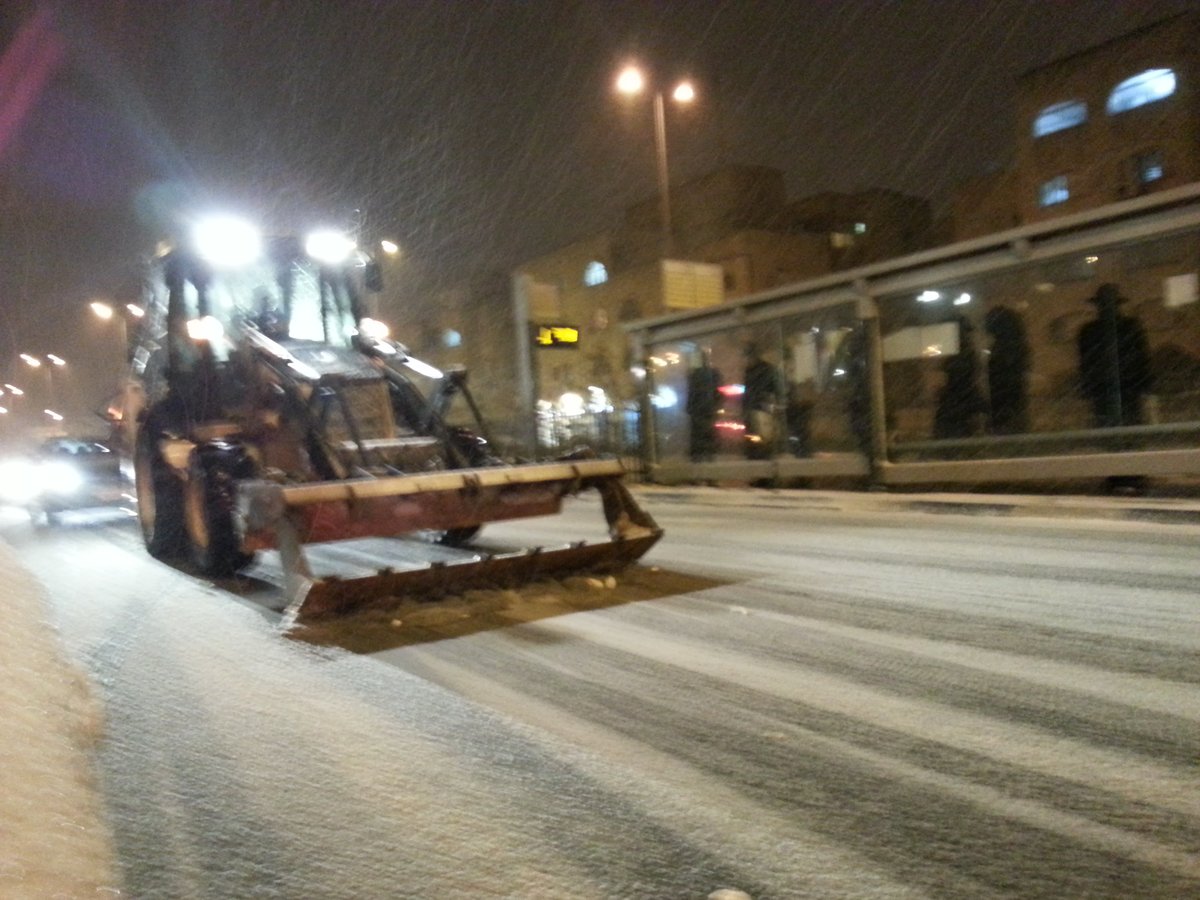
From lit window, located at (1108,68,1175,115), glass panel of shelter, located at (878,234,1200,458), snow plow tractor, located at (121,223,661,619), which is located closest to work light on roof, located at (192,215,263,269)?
snow plow tractor, located at (121,223,661,619)

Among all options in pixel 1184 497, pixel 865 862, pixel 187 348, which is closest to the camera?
pixel 865 862

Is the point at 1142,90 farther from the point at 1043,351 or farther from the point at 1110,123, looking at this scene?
the point at 1043,351

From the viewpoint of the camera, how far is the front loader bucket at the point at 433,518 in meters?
6.68

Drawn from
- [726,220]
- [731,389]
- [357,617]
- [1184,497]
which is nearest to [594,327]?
[726,220]

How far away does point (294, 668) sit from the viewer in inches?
230

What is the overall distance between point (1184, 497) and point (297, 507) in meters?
10.6

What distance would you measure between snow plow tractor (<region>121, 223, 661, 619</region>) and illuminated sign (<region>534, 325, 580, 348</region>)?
9704 millimetres

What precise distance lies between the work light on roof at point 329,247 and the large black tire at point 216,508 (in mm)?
2557

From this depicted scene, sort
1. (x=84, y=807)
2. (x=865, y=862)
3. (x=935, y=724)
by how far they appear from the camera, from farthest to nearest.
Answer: (x=935, y=724), (x=84, y=807), (x=865, y=862)

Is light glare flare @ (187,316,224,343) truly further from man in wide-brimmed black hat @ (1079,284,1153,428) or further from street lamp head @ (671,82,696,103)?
street lamp head @ (671,82,696,103)

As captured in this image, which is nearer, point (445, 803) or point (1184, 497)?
point (445, 803)

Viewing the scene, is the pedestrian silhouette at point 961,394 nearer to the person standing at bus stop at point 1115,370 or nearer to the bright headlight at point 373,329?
the person standing at bus stop at point 1115,370

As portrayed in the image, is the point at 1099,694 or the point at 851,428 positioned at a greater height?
the point at 851,428

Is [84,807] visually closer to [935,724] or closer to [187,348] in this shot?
[935,724]
